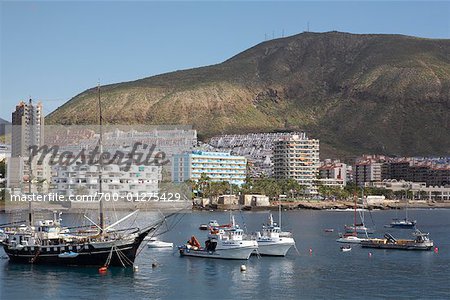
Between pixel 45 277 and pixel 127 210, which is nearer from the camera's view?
pixel 45 277

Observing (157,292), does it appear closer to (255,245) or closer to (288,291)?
(288,291)

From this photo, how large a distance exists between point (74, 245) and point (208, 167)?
5147 inches

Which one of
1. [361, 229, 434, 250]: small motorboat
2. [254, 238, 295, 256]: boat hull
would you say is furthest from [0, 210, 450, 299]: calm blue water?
[361, 229, 434, 250]: small motorboat

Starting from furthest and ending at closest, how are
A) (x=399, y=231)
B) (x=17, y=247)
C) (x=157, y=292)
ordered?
1. (x=399, y=231)
2. (x=17, y=247)
3. (x=157, y=292)

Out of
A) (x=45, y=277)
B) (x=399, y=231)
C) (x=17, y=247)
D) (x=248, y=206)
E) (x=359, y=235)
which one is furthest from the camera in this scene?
(x=248, y=206)

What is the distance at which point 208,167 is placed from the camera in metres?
190

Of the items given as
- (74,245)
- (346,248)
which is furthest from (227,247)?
(346,248)

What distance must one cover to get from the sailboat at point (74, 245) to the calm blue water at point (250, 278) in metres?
0.89

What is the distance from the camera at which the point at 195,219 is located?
128750mm

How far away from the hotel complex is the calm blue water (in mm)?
109786

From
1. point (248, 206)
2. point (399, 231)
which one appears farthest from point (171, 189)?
point (399, 231)

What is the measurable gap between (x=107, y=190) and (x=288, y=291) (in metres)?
80.6

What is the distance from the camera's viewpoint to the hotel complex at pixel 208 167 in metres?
185

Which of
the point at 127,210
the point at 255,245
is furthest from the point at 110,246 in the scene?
the point at 127,210
